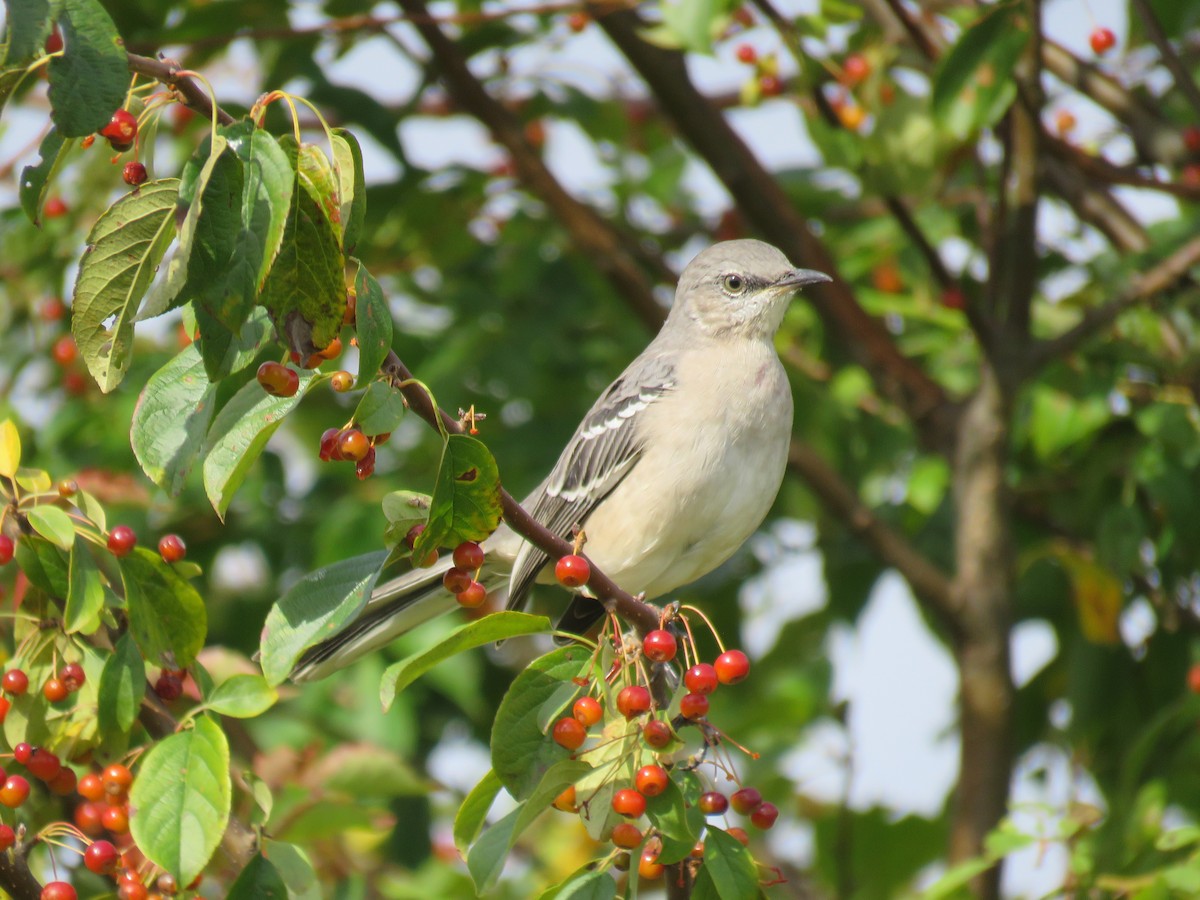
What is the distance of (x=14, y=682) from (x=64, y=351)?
347 cm

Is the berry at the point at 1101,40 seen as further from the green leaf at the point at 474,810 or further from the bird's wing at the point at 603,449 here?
the green leaf at the point at 474,810

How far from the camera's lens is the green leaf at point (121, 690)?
9.48 feet

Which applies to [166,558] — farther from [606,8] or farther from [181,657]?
[606,8]

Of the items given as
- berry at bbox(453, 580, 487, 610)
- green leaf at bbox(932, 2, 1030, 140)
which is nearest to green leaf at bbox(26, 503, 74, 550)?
berry at bbox(453, 580, 487, 610)

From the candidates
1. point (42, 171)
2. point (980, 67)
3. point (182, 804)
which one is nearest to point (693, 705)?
point (182, 804)

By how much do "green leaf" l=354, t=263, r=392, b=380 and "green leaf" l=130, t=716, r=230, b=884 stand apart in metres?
0.91

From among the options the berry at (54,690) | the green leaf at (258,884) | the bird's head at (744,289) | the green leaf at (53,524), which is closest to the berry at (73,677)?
the berry at (54,690)

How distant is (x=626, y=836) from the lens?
2.91 metres

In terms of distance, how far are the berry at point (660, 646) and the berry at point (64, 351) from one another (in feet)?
13.3

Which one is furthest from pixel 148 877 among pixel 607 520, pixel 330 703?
pixel 330 703

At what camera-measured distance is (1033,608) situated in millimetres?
6039

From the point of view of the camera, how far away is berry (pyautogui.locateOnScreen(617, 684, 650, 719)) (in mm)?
2812

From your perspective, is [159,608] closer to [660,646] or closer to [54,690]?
[54,690]

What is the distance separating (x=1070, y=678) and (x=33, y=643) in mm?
3940
